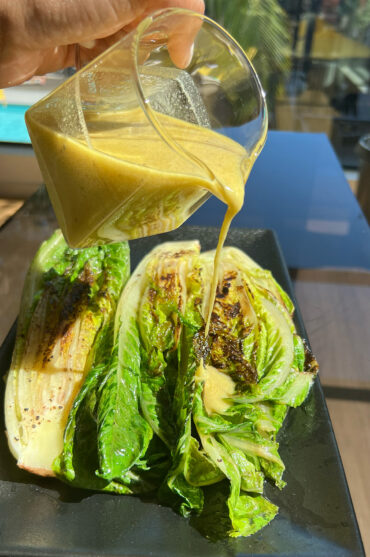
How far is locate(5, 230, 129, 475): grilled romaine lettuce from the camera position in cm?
194

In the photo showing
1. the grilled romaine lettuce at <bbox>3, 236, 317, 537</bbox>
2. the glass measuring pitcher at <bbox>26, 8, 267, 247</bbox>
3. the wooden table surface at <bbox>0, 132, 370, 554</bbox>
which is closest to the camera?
the glass measuring pitcher at <bbox>26, 8, 267, 247</bbox>

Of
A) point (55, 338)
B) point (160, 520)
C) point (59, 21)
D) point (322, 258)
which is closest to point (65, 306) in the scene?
point (55, 338)

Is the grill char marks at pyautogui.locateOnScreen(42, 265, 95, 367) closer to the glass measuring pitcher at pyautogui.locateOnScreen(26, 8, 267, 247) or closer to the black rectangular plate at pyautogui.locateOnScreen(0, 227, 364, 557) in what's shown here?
the black rectangular plate at pyautogui.locateOnScreen(0, 227, 364, 557)

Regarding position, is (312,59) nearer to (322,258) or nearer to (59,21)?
(322,258)

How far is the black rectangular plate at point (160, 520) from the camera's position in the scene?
63.6 inches

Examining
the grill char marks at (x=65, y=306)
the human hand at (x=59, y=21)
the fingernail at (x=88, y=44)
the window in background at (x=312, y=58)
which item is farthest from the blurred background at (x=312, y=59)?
the human hand at (x=59, y=21)

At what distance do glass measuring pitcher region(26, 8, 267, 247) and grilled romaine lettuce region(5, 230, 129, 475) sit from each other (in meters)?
0.70

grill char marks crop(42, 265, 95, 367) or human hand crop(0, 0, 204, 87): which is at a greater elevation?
human hand crop(0, 0, 204, 87)

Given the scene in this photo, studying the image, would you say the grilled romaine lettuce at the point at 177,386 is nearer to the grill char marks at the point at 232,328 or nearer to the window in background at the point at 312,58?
the grill char marks at the point at 232,328

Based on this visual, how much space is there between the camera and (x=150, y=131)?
4.25ft

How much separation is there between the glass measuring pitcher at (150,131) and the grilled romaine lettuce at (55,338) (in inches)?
27.7

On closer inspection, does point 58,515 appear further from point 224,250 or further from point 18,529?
point 224,250

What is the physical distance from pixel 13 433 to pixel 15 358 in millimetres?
376

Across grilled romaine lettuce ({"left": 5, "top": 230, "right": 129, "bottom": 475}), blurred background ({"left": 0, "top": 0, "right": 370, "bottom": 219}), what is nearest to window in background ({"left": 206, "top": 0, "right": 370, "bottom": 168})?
blurred background ({"left": 0, "top": 0, "right": 370, "bottom": 219})
